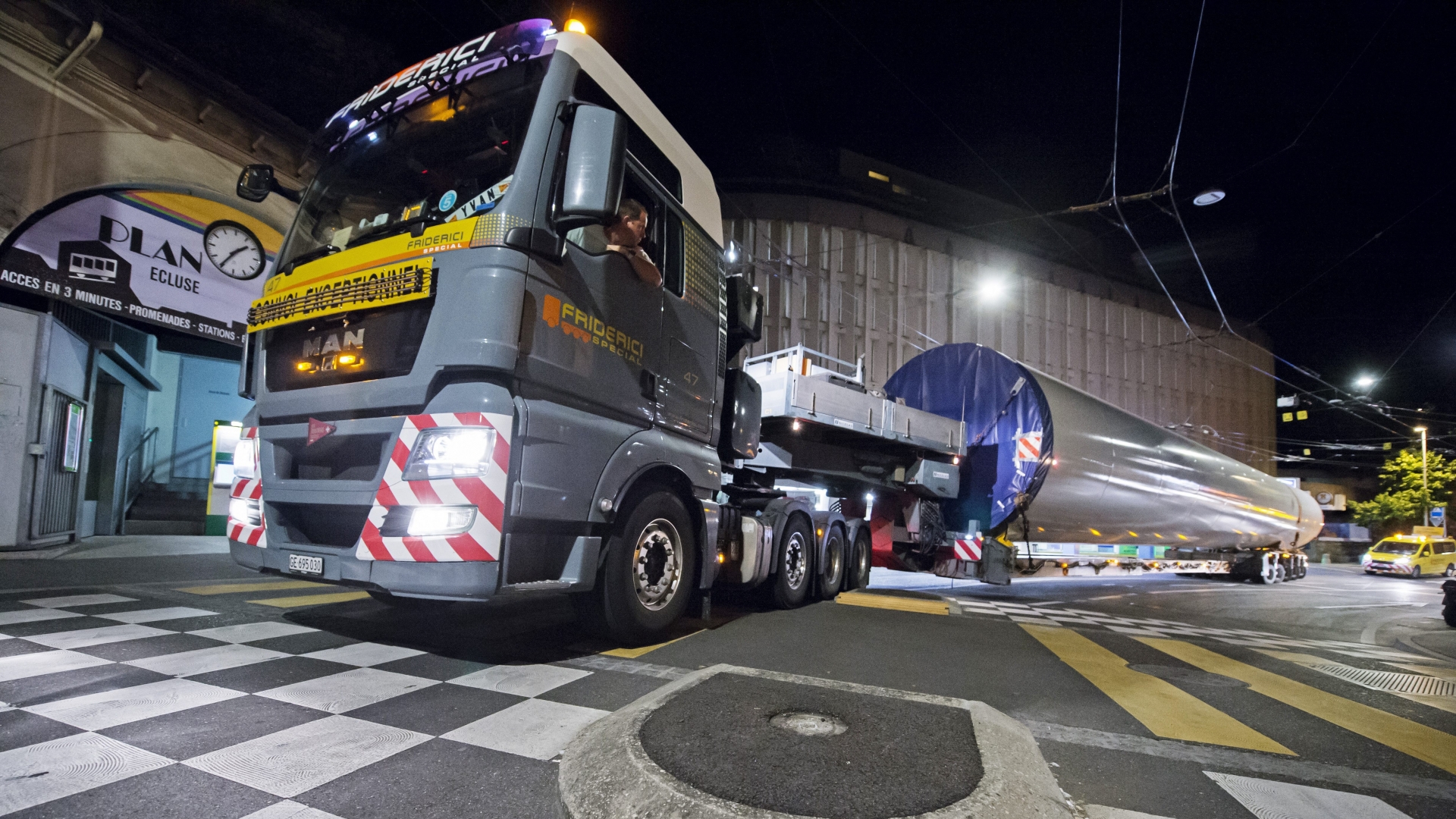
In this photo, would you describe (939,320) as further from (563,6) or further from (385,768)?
(385,768)

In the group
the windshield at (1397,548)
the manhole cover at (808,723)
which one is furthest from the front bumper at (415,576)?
the windshield at (1397,548)

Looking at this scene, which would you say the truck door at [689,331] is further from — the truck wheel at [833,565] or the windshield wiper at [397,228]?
the truck wheel at [833,565]

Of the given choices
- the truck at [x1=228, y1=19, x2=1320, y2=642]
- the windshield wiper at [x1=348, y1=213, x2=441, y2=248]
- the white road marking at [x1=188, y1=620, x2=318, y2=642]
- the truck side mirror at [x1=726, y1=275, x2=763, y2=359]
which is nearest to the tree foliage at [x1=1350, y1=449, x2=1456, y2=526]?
the truck side mirror at [x1=726, y1=275, x2=763, y2=359]

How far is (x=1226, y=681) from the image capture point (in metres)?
4.59

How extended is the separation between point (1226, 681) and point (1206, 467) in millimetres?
10809

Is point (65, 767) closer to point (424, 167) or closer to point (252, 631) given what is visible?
point (252, 631)

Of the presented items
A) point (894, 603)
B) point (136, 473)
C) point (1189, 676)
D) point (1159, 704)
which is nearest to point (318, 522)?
point (1159, 704)

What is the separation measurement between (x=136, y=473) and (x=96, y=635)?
39.7ft

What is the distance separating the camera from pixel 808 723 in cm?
270

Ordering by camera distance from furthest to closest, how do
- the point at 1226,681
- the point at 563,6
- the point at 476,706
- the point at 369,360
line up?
the point at 563,6 < the point at 1226,681 < the point at 369,360 < the point at 476,706

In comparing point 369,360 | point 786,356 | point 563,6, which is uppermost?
point 563,6

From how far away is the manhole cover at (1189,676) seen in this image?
4.52m

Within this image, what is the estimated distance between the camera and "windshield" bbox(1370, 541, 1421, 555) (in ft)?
85.8

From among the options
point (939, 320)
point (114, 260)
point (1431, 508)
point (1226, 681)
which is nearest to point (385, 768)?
point (1226, 681)
